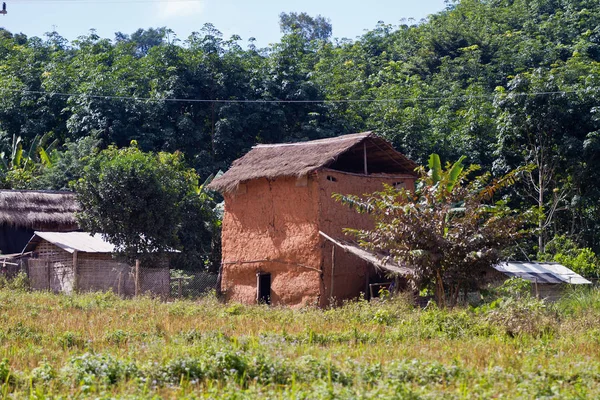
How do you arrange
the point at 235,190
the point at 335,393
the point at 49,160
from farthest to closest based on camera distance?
the point at 49,160, the point at 235,190, the point at 335,393

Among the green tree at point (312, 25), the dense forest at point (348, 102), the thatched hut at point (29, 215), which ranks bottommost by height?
the thatched hut at point (29, 215)

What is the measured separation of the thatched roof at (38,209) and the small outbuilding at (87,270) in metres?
3.28

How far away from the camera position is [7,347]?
11.4m

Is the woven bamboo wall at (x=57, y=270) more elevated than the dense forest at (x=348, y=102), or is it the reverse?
the dense forest at (x=348, y=102)

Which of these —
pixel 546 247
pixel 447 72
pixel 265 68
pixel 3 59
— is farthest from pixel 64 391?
pixel 3 59

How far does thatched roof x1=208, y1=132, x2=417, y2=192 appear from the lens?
21.2m

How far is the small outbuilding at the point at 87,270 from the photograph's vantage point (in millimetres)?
22141

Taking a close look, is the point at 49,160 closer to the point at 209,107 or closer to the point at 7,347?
the point at 209,107

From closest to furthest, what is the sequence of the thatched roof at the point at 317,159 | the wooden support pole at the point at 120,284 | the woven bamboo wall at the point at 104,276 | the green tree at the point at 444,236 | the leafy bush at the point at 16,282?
the green tree at the point at 444,236
the thatched roof at the point at 317,159
the wooden support pole at the point at 120,284
the leafy bush at the point at 16,282
the woven bamboo wall at the point at 104,276

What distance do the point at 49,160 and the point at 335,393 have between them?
28870 millimetres

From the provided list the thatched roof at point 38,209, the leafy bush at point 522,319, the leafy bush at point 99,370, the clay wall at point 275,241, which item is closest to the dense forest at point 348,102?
the thatched roof at point 38,209

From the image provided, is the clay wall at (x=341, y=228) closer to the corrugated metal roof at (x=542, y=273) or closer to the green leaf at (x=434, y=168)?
the green leaf at (x=434, y=168)

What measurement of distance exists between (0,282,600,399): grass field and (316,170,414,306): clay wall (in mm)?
2810

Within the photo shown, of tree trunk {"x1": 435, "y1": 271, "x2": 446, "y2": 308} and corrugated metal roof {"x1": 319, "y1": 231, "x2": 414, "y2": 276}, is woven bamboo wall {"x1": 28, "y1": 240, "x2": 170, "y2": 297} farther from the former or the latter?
tree trunk {"x1": 435, "y1": 271, "x2": 446, "y2": 308}
